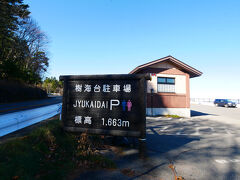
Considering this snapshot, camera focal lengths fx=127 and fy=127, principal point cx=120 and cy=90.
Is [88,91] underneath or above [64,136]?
above

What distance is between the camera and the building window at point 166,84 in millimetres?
13750

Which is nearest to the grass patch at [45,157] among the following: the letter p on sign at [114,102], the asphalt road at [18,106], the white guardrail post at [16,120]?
the letter p on sign at [114,102]

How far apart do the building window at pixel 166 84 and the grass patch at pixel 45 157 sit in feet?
37.4

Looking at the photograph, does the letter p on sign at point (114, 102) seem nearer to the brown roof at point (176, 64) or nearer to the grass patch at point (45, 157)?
the grass patch at point (45, 157)

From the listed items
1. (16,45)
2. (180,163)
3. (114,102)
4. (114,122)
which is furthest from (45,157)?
(16,45)

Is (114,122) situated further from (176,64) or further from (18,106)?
(18,106)

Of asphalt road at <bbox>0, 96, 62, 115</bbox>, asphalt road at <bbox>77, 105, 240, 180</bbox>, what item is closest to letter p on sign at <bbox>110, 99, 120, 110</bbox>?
asphalt road at <bbox>77, 105, 240, 180</bbox>

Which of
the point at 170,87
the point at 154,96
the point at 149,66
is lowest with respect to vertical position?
the point at 154,96

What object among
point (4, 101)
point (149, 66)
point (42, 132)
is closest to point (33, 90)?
point (4, 101)

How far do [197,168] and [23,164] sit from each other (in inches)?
156

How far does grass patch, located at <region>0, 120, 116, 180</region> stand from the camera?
7.83ft

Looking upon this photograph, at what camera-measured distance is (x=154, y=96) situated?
1345 cm

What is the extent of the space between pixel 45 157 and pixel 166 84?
12992mm

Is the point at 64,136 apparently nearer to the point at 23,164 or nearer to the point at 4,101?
the point at 23,164
